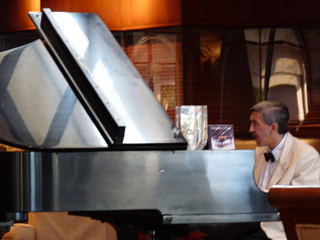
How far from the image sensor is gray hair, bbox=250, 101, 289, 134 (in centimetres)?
473

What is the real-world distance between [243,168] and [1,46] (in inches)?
185

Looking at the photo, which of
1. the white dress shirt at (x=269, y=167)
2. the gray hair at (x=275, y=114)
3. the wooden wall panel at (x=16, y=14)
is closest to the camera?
the white dress shirt at (x=269, y=167)

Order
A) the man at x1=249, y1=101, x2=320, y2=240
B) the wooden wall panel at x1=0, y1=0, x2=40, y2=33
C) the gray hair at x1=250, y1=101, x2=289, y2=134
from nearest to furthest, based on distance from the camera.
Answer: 1. the man at x1=249, y1=101, x2=320, y2=240
2. the gray hair at x1=250, y1=101, x2=289, y2=134
3. the wooden wall panel at x1=0, y1=0, x2=40, y2=33

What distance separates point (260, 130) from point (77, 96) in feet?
4.38

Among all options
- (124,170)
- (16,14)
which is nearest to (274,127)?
(124,170)

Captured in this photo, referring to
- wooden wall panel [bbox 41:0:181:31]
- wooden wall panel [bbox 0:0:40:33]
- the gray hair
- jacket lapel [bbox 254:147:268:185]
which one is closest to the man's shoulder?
the gray hair

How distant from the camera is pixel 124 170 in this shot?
339 centimetres

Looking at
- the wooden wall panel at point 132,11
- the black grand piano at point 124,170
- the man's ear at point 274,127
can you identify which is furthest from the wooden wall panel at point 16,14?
the black grand piano at point 124,170

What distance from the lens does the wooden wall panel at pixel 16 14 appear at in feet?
25.2

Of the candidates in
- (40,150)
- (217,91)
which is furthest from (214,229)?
(40,150)

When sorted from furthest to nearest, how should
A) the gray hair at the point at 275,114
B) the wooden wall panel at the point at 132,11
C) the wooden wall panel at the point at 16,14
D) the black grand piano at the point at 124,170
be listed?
the wooden wall panel at the point at 16,14 → the wooden wall panel at the point at 132,11 → the gray hair at the point at 275,114 → the black grand piano at the point at 124,170

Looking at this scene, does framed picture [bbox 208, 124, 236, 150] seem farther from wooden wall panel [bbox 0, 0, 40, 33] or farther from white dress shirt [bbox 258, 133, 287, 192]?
wooden wall panel [bbox 0, 0, 40, 33]

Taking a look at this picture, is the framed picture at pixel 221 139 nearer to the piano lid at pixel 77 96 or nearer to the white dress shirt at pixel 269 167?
the piano lid at pixel 77 96

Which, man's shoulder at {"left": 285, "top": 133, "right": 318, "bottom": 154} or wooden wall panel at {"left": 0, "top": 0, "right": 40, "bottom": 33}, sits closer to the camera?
man's shoulder at {"left": 285, "top": 133, "right": 318, "bottom": 154}
